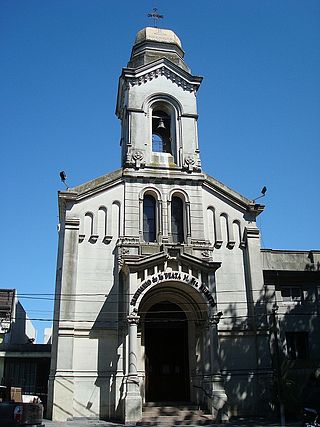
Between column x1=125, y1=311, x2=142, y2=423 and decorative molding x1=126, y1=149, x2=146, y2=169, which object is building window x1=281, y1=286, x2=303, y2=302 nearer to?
column x1=125, y1=311, x2=142, y2=423

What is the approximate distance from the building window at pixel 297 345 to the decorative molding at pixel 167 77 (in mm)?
16133

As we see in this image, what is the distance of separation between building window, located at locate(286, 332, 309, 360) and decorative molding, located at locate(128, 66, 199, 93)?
52.9ft

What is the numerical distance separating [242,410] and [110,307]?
836cm

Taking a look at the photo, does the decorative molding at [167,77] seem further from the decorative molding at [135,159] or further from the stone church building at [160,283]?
the decorative molding at [135,159]

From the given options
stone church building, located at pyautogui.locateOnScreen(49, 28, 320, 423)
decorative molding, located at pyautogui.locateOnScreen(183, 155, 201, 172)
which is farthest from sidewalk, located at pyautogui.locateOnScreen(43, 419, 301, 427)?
decorative molding, located at pyautogui.locateOnScreen(183, 155, 201, 172)

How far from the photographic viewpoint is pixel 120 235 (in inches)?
1025

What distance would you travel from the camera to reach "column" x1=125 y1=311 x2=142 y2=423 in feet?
69.8

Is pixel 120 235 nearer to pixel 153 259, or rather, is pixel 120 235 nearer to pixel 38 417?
pixel 153 259

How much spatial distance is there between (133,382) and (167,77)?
1858cm

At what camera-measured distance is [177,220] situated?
27.6 metres

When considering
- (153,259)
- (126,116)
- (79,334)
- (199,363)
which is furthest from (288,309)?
(126,116)

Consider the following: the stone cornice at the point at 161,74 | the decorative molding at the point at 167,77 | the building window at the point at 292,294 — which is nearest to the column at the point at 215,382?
the building window at the point at 292,294

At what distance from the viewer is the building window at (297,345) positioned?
1045 inches

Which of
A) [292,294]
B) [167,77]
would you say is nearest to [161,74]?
[167,77]
